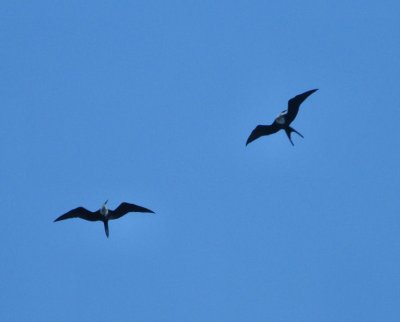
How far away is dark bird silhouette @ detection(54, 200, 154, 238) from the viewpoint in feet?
86.3

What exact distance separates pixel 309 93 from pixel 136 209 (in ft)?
20.9

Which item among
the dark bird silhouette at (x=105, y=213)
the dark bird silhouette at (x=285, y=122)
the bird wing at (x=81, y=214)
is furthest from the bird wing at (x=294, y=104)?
the bird wing at (x=81, y=214)

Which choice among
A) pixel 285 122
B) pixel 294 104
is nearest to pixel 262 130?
pixel 285 122

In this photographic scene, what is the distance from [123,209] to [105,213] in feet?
1.83

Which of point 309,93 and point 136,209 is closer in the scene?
point 309,93

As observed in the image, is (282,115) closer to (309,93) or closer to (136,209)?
(309,93)

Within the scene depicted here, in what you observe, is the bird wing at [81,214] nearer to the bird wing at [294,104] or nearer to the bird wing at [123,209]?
the bird wing at [123,209]

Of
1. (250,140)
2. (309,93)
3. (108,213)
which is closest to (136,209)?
(108,213)

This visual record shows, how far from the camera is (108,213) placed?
1046 inches

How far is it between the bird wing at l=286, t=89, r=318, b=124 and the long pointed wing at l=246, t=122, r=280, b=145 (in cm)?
59

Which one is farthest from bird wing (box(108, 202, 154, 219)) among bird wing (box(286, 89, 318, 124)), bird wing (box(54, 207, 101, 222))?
bird wing (box(286, 89, 318, 124))

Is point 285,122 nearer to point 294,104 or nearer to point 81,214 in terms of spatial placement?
point 294,104

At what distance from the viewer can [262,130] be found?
1020 inches

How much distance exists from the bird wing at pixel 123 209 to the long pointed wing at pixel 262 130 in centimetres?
387
